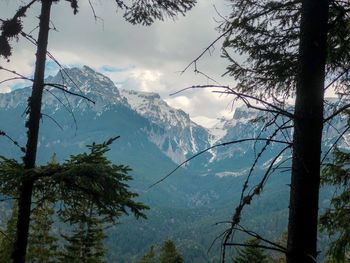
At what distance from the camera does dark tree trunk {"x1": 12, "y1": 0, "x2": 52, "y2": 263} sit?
8273mm

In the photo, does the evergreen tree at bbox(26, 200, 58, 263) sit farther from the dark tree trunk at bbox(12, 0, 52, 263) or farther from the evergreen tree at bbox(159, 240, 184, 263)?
the dark tree trunk at bbox(12, 0, 52, 263)

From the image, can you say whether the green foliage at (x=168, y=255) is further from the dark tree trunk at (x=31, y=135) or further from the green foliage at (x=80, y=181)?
the dark tree trunk at (x=31, y=135)

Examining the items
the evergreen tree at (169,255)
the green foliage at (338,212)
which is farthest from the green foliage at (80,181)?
the evergreen tree at (169,255)

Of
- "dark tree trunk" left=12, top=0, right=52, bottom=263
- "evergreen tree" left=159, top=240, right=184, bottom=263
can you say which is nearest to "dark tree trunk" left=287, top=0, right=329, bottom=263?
"dark tree trunk" left=12, top=0, right=52, bottom=263

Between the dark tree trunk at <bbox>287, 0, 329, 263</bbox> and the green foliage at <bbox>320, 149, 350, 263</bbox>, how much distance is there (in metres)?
3.97

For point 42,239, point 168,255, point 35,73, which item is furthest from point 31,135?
point 168,255

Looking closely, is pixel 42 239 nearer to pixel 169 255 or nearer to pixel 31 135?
pixel 169 255

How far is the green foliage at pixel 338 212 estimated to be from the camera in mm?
7719

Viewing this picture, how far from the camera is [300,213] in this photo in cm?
357

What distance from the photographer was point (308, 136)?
369 cm

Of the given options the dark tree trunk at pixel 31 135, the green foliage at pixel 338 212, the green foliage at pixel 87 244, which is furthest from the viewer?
the green foliage at pixel 87 244

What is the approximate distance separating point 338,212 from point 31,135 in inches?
225

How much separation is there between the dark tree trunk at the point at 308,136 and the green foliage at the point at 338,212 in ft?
13.0

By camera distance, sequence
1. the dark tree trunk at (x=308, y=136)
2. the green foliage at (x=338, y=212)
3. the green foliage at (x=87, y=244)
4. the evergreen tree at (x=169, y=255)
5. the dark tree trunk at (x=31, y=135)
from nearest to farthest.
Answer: the dark tree trunk at (x=308, y=136) → the green foliage at (x=338, y=212) → the dark tree trunk at (x=31, y=135) → the green foliage at (x=87, y=244) → the evergreen tree at (x=169, y=255)
